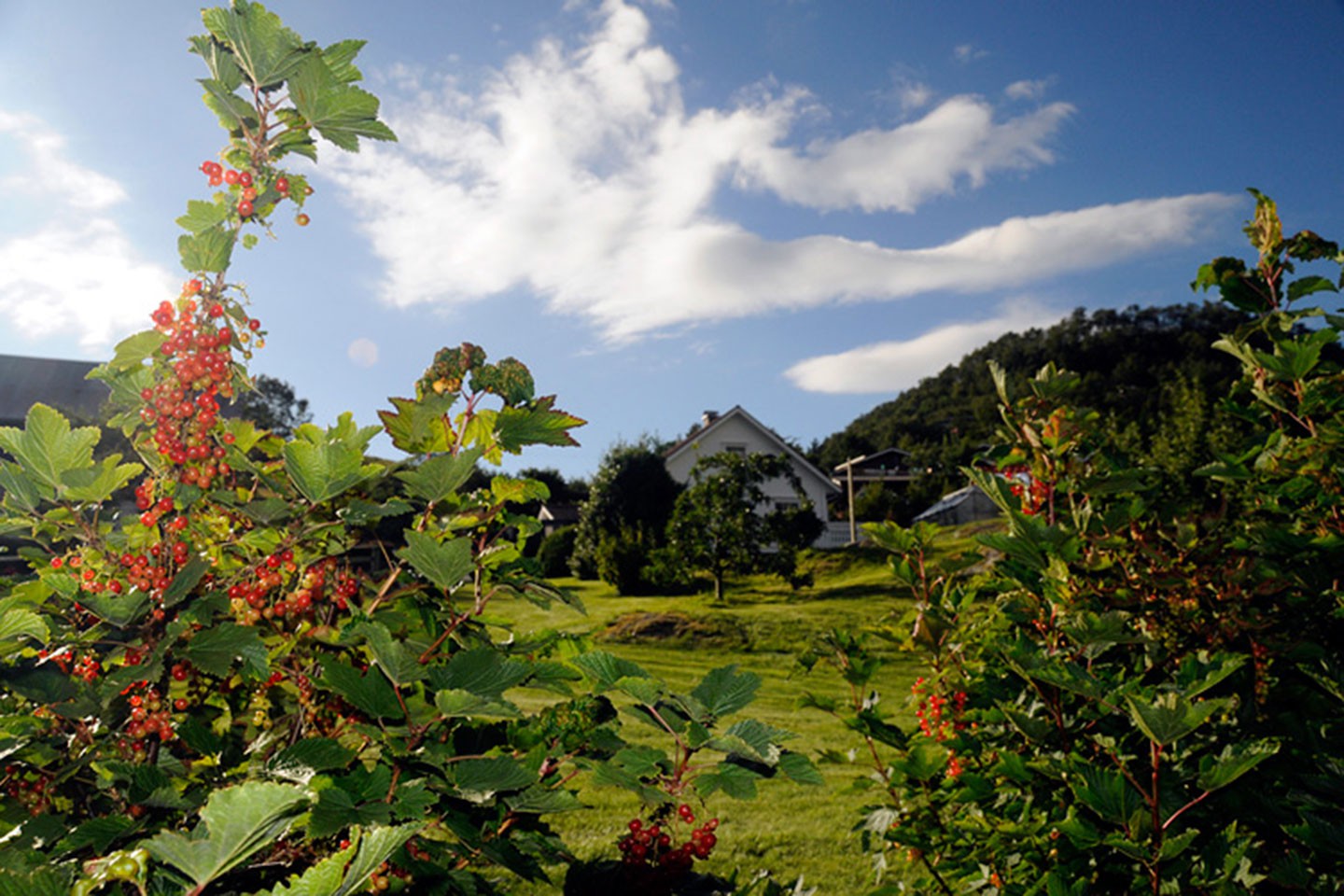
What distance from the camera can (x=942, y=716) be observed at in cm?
273

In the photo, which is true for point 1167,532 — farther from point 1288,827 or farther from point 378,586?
point 378,586

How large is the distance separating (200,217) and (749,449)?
34057 mm

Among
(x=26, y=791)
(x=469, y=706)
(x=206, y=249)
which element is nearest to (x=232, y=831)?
(x=469, y=706)

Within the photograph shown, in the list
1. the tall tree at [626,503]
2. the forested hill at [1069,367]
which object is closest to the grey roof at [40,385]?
the tall tree at [626,503]

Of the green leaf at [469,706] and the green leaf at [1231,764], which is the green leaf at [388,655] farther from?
the green leaf at [1231,764]

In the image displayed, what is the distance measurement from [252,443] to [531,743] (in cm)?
103

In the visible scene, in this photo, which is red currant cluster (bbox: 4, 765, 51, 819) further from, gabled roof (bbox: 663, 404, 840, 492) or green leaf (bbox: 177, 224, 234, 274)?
gabled roof (bbox: 663, 404, 840, 492)

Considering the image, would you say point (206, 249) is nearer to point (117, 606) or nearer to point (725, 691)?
point (117, 606)

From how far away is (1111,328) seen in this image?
67375mm

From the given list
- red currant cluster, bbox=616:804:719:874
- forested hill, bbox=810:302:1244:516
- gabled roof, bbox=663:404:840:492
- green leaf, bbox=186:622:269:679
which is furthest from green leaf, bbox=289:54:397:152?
forested hill, bbox=810:302:1244:516

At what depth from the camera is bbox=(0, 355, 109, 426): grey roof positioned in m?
31.3

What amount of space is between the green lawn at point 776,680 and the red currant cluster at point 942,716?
35 cm

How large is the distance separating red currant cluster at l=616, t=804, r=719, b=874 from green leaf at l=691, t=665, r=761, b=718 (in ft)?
1.19

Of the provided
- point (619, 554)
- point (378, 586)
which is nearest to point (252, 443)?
point (378, 586)
